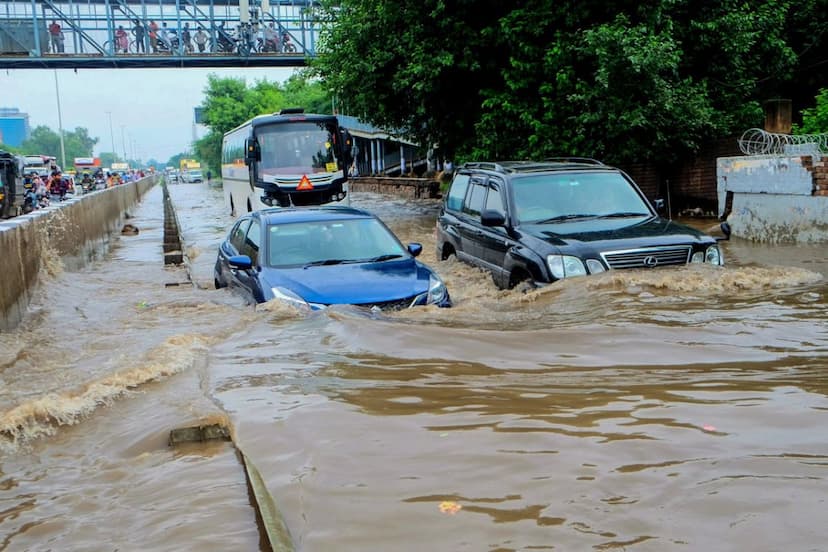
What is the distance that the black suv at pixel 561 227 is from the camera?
816cm

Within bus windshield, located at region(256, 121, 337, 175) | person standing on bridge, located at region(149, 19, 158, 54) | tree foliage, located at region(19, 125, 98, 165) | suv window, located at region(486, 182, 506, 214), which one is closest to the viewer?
suv window, located at region(486, 182, 506, 214)

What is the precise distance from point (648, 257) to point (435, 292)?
2.11 meters

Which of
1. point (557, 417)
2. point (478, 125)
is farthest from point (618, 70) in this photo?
point (557, 417)

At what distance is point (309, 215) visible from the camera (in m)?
9.42

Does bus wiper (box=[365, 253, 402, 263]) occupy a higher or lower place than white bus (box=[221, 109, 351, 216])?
lower

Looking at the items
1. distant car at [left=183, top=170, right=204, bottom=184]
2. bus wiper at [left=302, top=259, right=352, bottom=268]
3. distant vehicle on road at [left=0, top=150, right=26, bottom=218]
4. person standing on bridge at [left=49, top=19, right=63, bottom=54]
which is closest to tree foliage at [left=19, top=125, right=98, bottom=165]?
distant car at [left=183, top=170, right=204, bottom=184]

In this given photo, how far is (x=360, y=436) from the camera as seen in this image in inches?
158

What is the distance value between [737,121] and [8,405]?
15770 mm

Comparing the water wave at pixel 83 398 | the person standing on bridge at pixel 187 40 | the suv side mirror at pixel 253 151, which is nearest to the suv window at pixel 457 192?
the water wave at pixel 83 398

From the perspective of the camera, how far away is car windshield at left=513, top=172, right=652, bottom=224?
30.2 feet

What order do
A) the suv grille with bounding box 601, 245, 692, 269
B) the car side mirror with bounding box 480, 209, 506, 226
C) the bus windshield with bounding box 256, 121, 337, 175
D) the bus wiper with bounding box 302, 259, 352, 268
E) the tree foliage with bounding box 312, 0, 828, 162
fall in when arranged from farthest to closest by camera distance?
the bus windshield with bounding box 256, 121, 337, 175, the tree foliage with bounding box 312, 0, 828, 162, the car side mirror with bounding box 480, 209, 506, 226, the bus wiper with bounding box 302, 259, 352, 268, the suv grille with bounding box 601, 245, 692, 269

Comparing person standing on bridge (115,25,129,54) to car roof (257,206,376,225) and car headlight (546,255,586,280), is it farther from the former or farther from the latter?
car headlight (546,255,586,280)

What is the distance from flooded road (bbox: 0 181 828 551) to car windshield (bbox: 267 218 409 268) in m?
0.90

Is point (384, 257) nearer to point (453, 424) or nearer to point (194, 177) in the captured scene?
point (453, 424)
